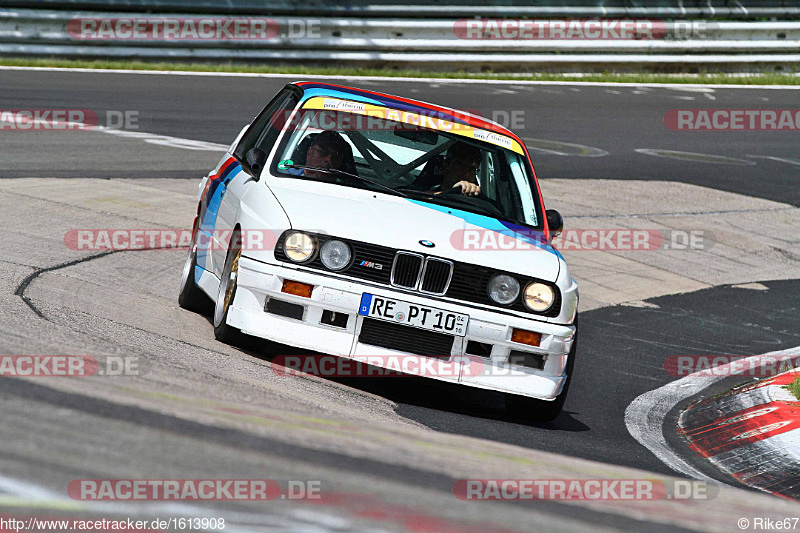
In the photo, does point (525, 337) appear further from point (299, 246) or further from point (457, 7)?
point (457, 7)

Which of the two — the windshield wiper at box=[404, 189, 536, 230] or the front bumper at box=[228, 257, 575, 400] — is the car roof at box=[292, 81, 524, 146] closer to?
the windshield wiper at box=[404, 189, 536, 230]

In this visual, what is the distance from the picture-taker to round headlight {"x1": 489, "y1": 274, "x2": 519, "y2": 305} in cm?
A: 582

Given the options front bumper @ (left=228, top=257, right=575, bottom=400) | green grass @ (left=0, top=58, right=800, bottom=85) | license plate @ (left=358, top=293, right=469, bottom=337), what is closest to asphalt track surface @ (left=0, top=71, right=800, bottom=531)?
front bumper @ (left=228, top=257, right=575, bottom=400)

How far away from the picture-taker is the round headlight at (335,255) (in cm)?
575

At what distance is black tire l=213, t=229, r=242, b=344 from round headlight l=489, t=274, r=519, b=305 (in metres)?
1.38

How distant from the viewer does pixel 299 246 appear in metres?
5.77

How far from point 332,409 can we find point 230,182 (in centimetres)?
255

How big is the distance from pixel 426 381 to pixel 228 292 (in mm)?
1394

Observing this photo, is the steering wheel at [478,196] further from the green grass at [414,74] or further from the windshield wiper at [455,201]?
the green grass at [414,74]

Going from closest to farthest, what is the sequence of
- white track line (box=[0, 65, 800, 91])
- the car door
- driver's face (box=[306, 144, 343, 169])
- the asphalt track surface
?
the asphalt track surface → the car door → driver's face (box=[306, 144, 343, 169]) → white track line (box=[0, 65, 800, 91])

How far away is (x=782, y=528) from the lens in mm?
3568

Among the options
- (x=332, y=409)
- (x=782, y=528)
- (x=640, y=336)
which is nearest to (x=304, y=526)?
(x=782, y=528)

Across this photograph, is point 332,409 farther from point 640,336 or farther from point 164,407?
point 640,336

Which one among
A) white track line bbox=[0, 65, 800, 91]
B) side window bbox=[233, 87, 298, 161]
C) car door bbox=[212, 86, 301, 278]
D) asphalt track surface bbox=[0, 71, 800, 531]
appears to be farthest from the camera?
white track line bbox=[0, 65, 800, 91]
